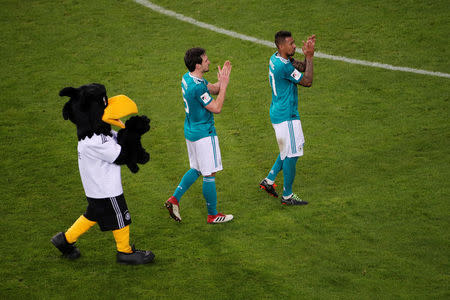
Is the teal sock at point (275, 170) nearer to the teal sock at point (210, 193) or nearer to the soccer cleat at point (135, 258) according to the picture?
the teal sock at point (210, 193)

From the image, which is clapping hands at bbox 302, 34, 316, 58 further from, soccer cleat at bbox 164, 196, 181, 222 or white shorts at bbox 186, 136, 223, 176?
soccer cleat at bbox 164, 196, 181, 222

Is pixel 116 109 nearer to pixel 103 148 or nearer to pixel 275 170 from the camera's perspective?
pixel 103 148

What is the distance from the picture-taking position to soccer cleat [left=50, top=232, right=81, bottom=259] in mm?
5469

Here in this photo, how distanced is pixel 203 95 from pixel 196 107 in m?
0.19

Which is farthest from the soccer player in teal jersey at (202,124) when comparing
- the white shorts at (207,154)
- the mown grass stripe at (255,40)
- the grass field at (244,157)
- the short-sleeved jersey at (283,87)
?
the mown grass stripe at (255,40)

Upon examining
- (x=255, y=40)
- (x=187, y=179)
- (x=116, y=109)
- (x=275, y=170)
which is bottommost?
(x=275, y=170)

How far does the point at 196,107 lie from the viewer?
231 inches

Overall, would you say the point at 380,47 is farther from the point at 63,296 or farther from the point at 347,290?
the point at 63,296

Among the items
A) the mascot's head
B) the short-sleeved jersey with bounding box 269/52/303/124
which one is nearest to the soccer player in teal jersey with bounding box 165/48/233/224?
the short-sleeved jersey with bounding box 269/52/303/124

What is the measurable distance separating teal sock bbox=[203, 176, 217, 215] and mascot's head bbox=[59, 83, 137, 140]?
137 centimetres

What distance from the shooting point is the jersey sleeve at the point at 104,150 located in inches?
199

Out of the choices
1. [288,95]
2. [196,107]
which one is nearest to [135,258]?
[196,107]

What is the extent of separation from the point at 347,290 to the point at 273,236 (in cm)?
117

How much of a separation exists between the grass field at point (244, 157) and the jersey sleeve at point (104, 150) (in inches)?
47.2
